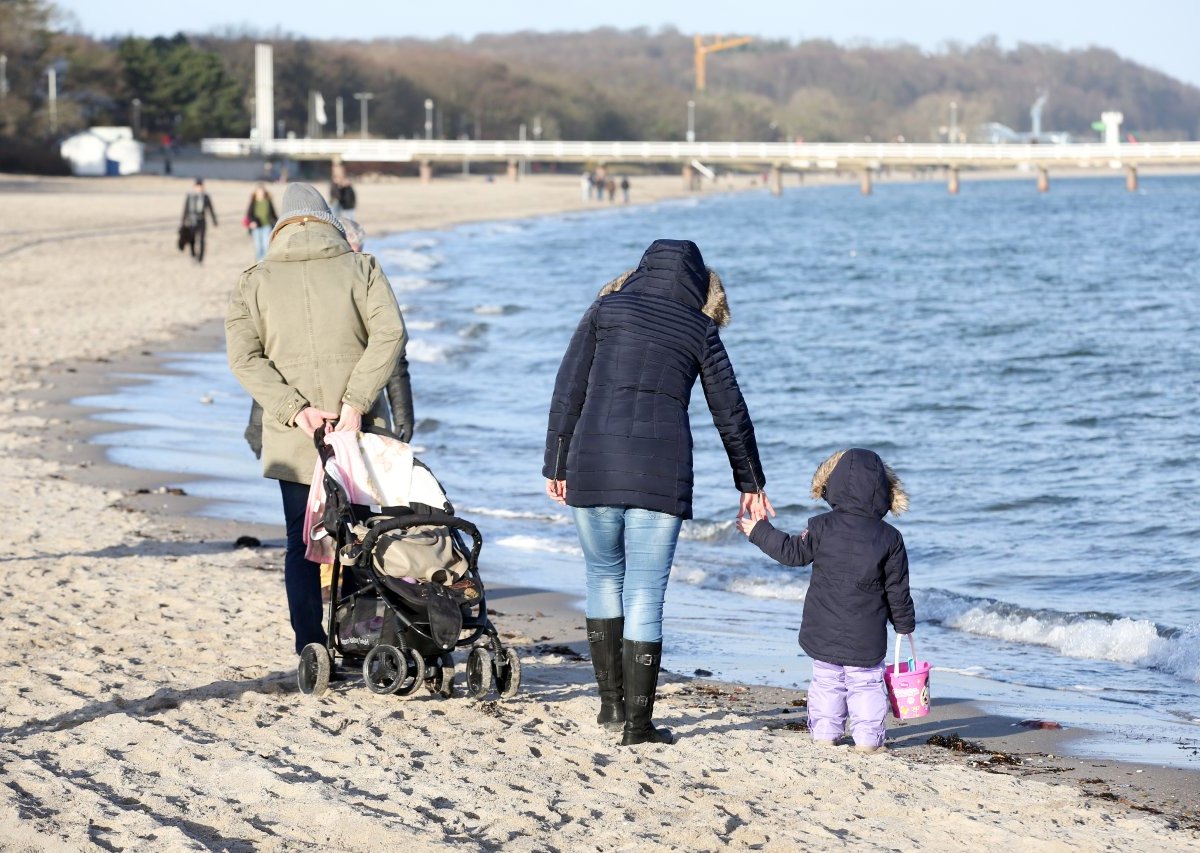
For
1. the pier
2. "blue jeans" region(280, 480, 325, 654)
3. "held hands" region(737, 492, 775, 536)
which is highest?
the pier

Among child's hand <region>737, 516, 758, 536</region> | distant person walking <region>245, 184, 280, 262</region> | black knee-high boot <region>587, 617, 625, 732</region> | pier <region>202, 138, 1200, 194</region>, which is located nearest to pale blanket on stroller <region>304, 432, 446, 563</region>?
black knee-high boot <region>587, 617, 625, 732</region>

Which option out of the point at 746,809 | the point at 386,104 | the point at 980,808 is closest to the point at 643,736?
the point at 746,809

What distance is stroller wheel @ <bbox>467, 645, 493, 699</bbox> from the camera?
5.12 metres

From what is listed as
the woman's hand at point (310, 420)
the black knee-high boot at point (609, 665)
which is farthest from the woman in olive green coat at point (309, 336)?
the black knee-high boot at point (609, 665)

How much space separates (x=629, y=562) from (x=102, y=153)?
76.0 meters

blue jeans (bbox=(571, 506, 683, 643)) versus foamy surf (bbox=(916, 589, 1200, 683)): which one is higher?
blue jeans (bbox=(571, 506, 683, 643))

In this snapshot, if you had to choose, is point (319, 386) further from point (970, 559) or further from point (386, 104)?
point (386, 104)

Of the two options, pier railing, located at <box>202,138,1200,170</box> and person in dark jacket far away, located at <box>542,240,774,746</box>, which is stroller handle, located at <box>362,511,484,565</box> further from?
pier railing, located at <box>202,138,1200,170</box>

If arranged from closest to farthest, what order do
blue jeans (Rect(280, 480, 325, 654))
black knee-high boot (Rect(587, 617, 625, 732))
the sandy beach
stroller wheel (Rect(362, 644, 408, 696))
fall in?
the sandy beach → black knee-high boot (Rect(587, 617, 625, 732)) → stroller wheel (Rect(362, 644, 408, 696)) → blue jeans (Rect(280, 480, 325, 654))

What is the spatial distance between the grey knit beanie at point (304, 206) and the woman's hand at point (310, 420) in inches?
25.5

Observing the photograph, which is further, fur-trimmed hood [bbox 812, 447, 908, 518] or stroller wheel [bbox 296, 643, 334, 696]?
stroller wheel [bbox 296, 643, 334, 696]

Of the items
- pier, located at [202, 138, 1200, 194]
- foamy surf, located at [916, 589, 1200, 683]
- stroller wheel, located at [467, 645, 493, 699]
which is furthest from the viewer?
pier, located at [202, 138, 1200, 194]

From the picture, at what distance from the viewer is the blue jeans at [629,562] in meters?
4.67

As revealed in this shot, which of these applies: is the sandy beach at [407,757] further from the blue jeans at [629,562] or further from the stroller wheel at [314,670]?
the blue jeans at [629,562]
